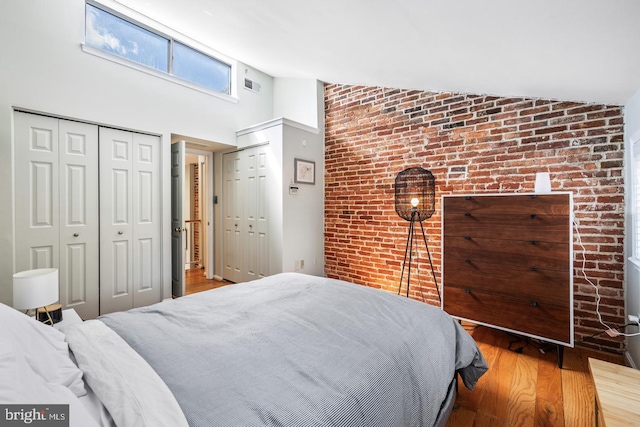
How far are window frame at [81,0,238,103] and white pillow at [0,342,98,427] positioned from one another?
3.35m

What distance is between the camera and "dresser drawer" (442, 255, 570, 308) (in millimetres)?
2162

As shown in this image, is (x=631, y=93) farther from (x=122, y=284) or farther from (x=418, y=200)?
(x=122, y=284)

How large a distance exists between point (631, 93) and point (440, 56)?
1.35 meters

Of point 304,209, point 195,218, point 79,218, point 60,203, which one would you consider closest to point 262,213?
point 304,209

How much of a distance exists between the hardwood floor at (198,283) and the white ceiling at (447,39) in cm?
335

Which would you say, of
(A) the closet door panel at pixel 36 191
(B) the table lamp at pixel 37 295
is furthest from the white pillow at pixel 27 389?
(A) the closet door panel at pixel 36 191

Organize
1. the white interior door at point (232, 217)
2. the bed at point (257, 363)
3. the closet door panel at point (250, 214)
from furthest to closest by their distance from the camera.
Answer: the white interior door at point (232, 217), the closet door panel at point (250, 214), the bed at point (257, 363)

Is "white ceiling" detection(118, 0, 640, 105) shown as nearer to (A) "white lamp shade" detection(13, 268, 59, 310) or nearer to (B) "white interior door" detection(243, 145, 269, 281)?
(B) "white interior door" detection(243, 145, 269, 281)

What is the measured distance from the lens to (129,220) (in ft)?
10.9

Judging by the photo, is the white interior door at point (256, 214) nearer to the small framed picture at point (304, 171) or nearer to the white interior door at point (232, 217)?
the white interior door at point (232, 217)

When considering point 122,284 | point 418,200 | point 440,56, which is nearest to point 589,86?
point 440,56

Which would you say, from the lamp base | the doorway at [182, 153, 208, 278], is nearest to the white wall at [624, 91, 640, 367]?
the lamp base

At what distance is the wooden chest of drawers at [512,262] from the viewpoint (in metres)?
2.15

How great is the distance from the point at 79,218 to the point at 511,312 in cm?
418
